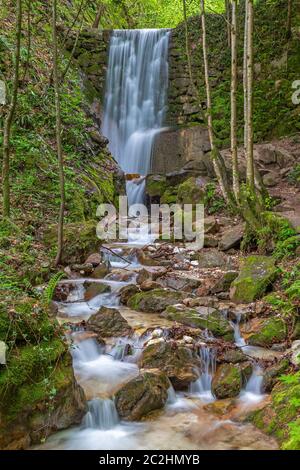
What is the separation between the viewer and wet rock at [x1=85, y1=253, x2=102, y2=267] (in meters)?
7.71

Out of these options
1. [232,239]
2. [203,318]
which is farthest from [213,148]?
[203,318]

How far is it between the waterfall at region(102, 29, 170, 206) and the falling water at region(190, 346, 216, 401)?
9607 millimetres

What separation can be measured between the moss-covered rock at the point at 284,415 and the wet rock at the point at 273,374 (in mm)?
109

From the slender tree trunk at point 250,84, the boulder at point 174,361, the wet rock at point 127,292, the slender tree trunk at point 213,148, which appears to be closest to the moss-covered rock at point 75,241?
the wet rock at point 127,292

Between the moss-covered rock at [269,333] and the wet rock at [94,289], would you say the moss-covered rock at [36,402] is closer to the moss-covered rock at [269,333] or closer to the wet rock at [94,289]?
the moss-covered rock at [269,333]

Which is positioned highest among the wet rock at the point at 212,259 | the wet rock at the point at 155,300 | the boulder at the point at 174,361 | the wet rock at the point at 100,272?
the wet rock at the point at 212,259

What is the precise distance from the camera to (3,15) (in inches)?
484

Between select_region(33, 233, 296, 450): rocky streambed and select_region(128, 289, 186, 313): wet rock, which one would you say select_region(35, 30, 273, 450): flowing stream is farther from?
select_region(128, 289, 186, 313): wet rock

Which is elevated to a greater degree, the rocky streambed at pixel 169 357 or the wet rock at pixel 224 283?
the wet rock at pixel 224 283

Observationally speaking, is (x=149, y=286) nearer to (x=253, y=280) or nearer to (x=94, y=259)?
(x=94, y=259)

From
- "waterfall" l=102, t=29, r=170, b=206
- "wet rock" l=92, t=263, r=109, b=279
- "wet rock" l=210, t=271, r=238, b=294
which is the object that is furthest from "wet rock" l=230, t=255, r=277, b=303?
"waterfall" l=102, t=29, r=170, b=206

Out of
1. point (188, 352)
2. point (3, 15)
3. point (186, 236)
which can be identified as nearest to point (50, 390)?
point (188, 352)

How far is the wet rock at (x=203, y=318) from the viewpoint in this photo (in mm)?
5473

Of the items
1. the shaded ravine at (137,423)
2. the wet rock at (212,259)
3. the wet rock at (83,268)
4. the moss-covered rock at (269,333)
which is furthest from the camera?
the wet rock at (212,259)
